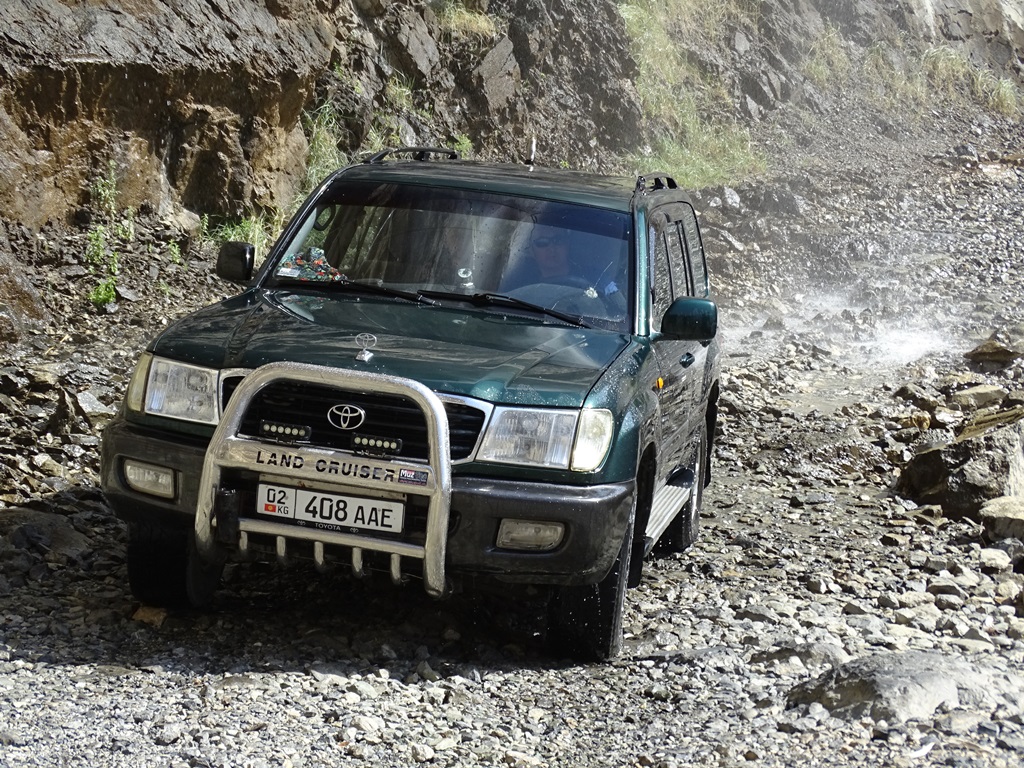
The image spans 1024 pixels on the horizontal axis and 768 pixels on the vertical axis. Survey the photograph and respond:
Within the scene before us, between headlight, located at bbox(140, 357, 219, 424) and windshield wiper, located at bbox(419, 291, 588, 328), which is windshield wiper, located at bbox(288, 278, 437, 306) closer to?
windshield wiper, located at bbox(419, 291, 588, 328)

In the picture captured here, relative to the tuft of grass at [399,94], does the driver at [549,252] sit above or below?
above

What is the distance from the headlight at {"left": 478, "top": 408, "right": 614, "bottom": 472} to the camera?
4621mm

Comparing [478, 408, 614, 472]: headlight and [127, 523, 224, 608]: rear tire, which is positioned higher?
[478, 408, 614, 472]: headlight

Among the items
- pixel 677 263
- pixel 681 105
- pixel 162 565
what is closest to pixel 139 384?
pixel 162 565

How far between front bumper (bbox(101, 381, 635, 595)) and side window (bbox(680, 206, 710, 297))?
259 centimetres

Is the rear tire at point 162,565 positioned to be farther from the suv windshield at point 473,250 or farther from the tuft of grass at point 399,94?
the tuft of grass at point 399,94

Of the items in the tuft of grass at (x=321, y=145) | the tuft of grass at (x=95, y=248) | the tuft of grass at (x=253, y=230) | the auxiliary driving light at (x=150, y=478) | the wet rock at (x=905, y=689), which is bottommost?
the tuft of grass at (x=253, y=230)

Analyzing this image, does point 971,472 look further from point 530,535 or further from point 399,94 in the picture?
point 399,94

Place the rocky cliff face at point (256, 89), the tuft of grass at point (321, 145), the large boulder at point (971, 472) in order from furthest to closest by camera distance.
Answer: the tuft of grass at point (321, 145) → the rocky cliff face at point (256, 89) → the large boulder at point (971, 472)

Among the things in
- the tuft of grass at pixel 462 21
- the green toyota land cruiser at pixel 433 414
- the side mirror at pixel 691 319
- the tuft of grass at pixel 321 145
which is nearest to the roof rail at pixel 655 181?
the green toyota land cruiser at pixel 433 414

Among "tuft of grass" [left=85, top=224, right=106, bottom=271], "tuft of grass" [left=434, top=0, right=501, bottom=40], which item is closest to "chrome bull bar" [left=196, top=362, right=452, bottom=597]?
"tuft of grass" [left=85, top=224, right=106, bottom=271]

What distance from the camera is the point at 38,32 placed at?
10742 mm

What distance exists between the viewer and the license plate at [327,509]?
459 cm

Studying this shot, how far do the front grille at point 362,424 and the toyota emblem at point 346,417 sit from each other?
0.01m
